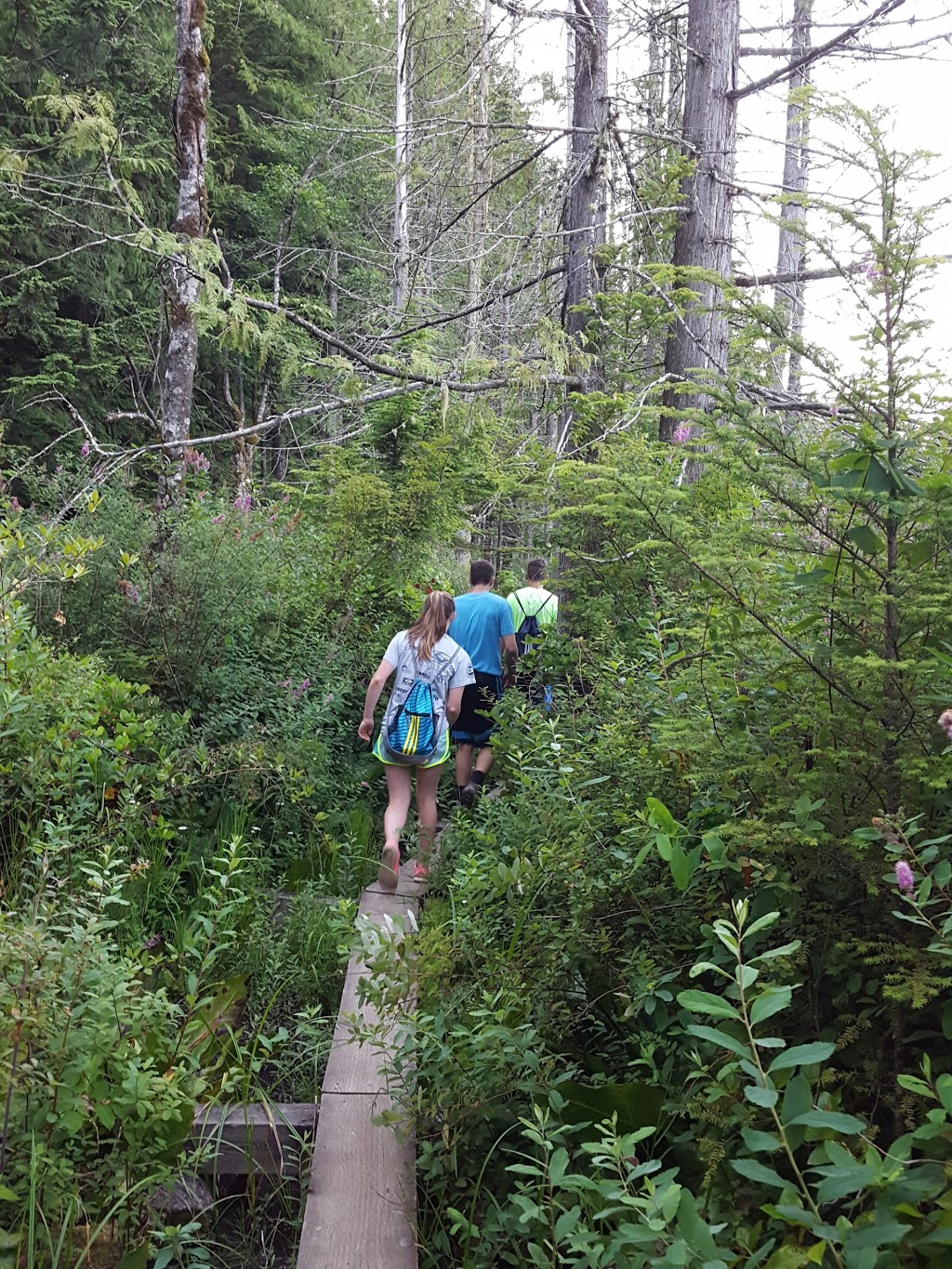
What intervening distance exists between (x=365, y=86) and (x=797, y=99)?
23.1 meters

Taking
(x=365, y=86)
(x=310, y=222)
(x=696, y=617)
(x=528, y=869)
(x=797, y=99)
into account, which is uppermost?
(x=365, y=86)

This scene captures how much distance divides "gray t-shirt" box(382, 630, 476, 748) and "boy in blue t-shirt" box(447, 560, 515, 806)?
1140 mm

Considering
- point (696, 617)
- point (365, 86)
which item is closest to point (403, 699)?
point (696, 617)

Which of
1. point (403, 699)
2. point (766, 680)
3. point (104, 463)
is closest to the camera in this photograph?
point (766, 680)

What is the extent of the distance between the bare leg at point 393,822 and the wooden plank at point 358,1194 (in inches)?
78.7

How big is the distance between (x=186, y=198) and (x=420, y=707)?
6.48 metres

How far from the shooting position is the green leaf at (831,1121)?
159 cm

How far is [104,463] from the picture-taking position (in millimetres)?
6820

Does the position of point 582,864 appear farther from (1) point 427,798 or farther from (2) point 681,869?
(1) point 427,798

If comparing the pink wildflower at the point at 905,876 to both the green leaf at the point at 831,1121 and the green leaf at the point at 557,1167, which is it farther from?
the green leaf at the point at 557,1167

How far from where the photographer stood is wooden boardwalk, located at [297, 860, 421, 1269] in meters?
2.63

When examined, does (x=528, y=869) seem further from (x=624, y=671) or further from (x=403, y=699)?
(x=403, y=699)

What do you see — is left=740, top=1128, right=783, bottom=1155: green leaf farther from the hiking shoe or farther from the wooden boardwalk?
the hiking shoe

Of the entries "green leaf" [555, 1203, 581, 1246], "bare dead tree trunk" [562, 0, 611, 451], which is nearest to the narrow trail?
"green leaf" [555, 1203, 581, 1246]
